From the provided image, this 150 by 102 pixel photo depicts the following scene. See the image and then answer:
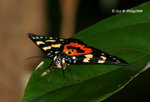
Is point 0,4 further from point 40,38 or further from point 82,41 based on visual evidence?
point 82,41

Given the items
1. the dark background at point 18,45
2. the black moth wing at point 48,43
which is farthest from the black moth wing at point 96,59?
the dark background at point 18,45

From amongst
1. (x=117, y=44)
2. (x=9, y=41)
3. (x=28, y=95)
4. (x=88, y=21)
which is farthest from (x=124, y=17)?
(x=88, y=21)

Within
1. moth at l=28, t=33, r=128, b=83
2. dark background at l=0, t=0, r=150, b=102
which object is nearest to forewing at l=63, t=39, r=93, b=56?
moth at l=28, t=33, r=128, b=83

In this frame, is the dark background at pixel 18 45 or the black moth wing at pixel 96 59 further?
the dark background at pixel 18 45

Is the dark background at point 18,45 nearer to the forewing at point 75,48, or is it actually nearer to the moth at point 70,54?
the moth at point 70,54

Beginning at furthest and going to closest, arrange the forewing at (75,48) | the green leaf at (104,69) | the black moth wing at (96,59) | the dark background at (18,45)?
1. the dark background at (18,45)
2. the forewing at (75,48)
3. the black moth wing at (96,59)
4. the green leaf at (104,69)

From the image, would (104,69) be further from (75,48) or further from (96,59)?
(75,48)
